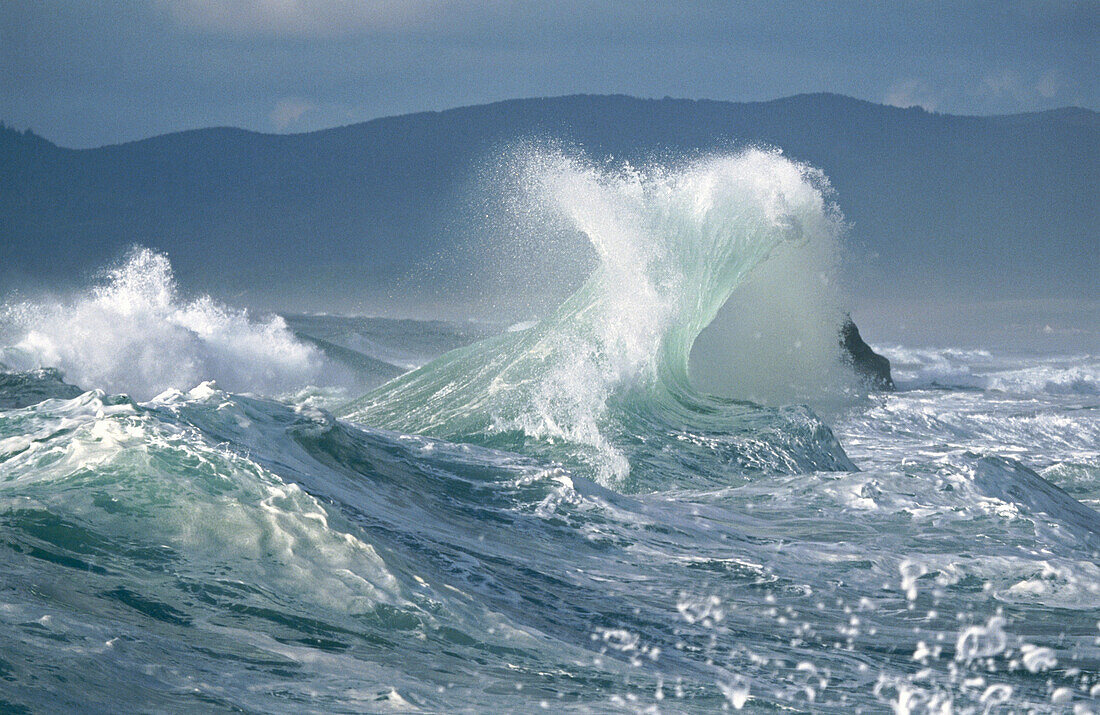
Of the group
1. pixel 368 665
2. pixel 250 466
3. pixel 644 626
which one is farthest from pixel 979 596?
pixel 250 466

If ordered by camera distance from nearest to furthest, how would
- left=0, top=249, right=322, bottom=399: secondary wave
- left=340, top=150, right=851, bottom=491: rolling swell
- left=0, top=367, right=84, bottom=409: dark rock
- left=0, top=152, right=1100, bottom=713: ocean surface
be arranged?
1. left=0, top=152, right=1100, bottom=713: ocean surface
2. left=340, top=150, right=851, bottom=491: rolling swell
3. left=0, top=367, right=84, bottom=409: dark rock
4. left=0, top=249, right=322, bottom=399: secondary wave

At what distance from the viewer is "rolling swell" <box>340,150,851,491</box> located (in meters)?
10.5

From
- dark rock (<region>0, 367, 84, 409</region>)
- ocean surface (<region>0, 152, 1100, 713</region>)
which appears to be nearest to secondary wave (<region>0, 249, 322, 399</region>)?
dark rock (<region>0, 367, 84, 409</region>)

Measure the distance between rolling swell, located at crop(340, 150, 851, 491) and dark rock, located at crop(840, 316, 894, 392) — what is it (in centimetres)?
778

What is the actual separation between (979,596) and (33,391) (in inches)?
471

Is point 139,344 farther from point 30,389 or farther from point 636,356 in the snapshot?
point 636,356

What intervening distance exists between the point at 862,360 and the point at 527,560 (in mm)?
19985

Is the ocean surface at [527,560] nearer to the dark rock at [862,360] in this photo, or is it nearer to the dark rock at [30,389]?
the dark rock at [30,389]

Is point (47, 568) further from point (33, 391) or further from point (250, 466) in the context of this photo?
point (33, 391)

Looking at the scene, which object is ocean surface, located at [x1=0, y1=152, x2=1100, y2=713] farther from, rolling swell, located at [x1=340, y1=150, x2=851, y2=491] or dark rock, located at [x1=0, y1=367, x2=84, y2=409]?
dark rock, located at [x1=0, y1=367, x2=84, y2=409]

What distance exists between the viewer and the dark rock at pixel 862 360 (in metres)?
23.5

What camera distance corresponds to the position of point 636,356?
12266mm

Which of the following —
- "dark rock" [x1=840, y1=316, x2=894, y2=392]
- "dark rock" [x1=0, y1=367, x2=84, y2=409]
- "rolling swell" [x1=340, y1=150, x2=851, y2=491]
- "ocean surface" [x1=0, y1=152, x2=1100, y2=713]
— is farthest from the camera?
"dark rock" [x1=840, y1=316, x2=894, y2=392]

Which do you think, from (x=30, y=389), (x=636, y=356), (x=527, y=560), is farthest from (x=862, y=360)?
(x=527, y=560)
